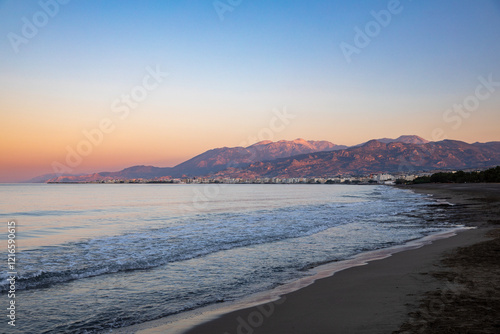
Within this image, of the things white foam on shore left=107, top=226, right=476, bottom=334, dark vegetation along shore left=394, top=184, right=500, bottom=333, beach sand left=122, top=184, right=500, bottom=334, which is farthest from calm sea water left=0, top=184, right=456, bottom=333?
A: dark vegetation along shore left=394, top=184, right=500, bottom=333

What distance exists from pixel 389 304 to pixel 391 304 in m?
0.04

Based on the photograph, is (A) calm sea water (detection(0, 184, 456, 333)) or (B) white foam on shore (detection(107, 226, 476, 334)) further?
(A) calm sea water (detection(0, 184, 456, 333))

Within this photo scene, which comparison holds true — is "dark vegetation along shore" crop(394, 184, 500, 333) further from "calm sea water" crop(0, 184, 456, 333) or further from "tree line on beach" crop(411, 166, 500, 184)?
"tree line on beach" crop(411, 166, 500, 184)

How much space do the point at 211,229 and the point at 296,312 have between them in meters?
14.9

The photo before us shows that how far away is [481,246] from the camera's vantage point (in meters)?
12.2

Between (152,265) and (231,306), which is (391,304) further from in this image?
(152,265)

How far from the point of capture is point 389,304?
6.43 m

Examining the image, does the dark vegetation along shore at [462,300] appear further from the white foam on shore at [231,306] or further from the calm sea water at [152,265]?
the calm sea water at [152,265]

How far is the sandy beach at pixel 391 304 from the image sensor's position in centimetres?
528

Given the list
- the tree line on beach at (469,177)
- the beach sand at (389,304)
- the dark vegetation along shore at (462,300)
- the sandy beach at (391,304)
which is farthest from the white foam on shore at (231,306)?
the tree line on beach at (469,177)

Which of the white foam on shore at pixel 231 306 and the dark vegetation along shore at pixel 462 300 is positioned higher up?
the dark vegetation along shore at pixel 462 300

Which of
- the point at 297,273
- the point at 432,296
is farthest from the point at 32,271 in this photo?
the point at 432,296

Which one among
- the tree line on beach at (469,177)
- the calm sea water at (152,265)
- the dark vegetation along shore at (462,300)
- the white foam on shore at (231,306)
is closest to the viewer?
the dark vegetation along shore at (462,300)

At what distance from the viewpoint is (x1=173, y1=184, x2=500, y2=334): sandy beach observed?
5.28m
